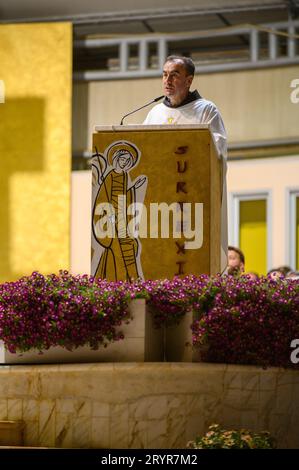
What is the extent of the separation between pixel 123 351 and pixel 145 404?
0.83ft

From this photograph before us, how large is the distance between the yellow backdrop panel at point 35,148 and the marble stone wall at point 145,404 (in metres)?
7.21

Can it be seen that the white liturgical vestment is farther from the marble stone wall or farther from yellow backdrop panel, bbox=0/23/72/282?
yellow backdrop panel, bbox=0/23/72/282

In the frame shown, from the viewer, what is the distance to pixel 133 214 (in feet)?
14.5

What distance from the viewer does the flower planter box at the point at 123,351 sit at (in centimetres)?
391

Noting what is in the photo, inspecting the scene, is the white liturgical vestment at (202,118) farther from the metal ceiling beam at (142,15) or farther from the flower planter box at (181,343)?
the metal ceiling beam at (142,15)

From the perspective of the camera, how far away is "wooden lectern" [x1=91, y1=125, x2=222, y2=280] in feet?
14.4

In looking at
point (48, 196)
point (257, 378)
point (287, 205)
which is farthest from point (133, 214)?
point (48, 196)

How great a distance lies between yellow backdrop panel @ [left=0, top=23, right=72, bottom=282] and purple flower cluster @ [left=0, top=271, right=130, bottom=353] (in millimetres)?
7059

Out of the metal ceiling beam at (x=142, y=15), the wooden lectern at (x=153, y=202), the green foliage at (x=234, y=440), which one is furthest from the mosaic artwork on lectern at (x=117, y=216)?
the metal ceiling beam at (x=142, y=15)

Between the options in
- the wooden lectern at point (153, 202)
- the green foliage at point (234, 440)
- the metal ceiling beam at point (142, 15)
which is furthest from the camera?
the metal ceiling beam at point (142, 15)

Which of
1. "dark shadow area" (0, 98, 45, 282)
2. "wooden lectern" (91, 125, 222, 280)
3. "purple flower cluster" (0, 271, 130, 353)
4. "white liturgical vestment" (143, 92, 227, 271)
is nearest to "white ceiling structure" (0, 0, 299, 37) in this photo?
"dark shadow area" (0, 98, 45, 282)

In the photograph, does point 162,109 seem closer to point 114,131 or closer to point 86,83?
point 114,131

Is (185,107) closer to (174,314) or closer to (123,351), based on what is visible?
(174,314)
